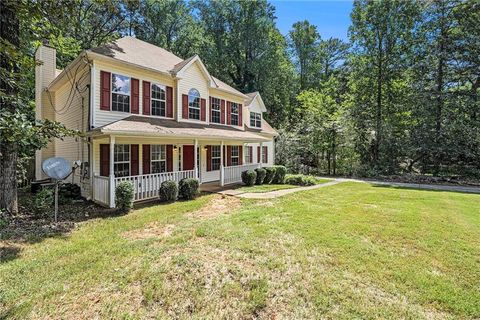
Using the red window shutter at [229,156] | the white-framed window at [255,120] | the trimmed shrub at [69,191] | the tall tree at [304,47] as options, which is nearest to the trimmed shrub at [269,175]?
the red window shutter at [229,156]

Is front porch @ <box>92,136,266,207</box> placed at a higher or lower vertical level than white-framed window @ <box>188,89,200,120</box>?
lower

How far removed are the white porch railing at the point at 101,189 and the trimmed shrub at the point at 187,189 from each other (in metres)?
2.68

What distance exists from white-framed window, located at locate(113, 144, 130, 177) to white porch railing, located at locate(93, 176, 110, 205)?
1.01 metres

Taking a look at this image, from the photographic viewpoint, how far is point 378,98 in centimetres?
2156

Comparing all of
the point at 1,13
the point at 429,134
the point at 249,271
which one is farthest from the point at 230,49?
the point at 249,271

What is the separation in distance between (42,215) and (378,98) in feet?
79.6

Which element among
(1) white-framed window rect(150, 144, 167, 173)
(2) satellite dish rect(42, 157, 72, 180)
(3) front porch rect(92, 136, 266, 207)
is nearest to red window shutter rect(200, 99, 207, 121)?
(3) front porch rect(92, 136, 266, 207)

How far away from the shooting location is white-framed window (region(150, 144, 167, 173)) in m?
11.8

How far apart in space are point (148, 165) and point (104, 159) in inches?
75.3

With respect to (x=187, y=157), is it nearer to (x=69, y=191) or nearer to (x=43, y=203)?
(x=69, y=191)

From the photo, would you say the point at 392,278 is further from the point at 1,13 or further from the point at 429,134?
the point at 429,134

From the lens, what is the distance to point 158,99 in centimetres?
1211

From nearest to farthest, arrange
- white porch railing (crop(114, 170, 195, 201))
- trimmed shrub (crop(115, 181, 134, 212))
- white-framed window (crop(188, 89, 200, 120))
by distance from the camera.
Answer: trimmed shrub (crop(115, 181, 134, 212)), white porch railing (crop(114, 170, 195, 201)), white-framed window (crop(188, 89, 200, 120))

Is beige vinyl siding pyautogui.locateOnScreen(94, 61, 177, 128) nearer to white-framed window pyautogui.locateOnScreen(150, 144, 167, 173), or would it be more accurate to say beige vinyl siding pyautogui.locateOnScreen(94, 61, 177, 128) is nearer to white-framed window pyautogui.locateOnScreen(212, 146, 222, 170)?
white-framed window pyautogui.locateOnScreen(150, 144, 167, 173)
